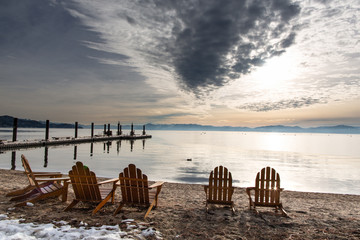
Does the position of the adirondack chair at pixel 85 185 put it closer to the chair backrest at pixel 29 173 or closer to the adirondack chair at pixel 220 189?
the chair backrest at pixel 29 173

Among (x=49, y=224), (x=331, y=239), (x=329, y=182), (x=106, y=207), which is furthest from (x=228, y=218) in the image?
(x=329, y=182)

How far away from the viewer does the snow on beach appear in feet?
13.7

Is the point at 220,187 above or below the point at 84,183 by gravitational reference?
below

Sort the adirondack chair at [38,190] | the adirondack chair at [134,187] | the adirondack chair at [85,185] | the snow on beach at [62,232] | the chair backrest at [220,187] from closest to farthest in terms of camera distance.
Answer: the snow on beach at [62,232] → the adirondack chair at [134,187] → the adirondack chair at [85,185] → the adirondack chair at [38,190] → the chair backrest at [220,187]

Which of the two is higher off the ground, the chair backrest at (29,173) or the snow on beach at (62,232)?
the chair backrest at (29,173)

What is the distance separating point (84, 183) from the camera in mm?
5797

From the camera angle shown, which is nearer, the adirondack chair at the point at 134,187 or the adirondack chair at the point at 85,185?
the adirondack chair at the point at 134,187

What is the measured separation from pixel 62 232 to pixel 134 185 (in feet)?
5.66

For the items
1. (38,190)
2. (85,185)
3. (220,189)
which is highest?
(85,185)

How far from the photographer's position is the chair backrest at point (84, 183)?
227 inches

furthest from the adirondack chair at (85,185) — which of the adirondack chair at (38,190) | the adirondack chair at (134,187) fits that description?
the adirondack chair at (38,190)

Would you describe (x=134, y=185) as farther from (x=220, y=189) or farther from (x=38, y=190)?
(x=38, y=190)

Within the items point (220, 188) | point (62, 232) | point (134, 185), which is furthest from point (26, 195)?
→ point (220, 188)

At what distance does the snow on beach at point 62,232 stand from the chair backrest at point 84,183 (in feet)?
3.54
